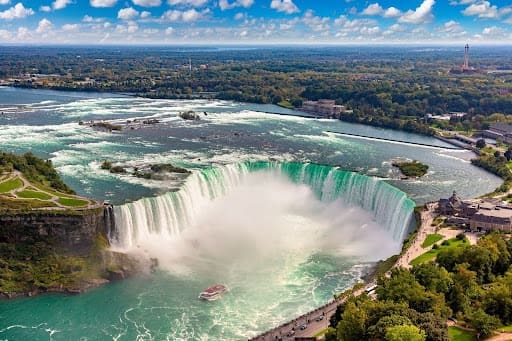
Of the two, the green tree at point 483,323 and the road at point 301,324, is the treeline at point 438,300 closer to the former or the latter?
the green tree at point 483,323

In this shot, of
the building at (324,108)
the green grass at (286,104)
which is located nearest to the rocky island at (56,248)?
the building at (324,108)

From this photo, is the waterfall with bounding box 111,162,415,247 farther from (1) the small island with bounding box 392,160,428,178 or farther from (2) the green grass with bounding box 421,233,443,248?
(1) the small island with bounding box 392,160,428,178

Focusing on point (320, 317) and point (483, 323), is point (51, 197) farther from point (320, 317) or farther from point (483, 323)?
point (483, 323)

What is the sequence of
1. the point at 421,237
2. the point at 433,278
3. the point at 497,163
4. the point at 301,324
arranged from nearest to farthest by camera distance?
the point at 301,324 → the point at 433,278 → the point at 421,237 → the point at 497,163

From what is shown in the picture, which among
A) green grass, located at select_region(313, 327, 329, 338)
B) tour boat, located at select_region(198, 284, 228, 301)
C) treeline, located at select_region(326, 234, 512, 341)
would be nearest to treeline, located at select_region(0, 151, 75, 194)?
tour boat, located at select_region(198, 284, 228, 301)

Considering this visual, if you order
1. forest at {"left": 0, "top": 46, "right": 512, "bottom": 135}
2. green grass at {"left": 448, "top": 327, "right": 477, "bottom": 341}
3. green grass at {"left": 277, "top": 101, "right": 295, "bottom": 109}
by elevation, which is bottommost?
green grass at {"left": 448, "top": 327, "right": 477, "bottom": 341}

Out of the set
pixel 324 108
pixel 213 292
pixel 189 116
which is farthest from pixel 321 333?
pixel 324 108

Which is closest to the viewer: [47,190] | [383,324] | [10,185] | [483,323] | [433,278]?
[383,324]
